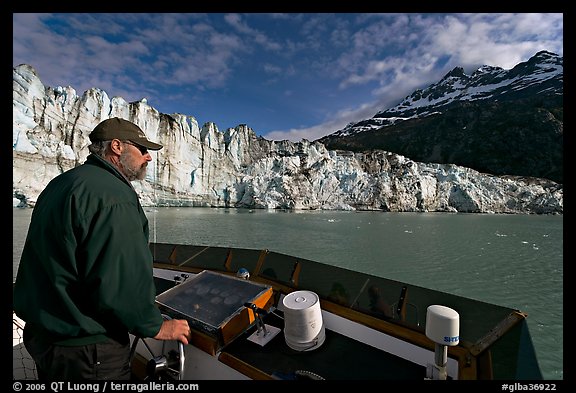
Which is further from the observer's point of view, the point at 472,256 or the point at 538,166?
the point at 538,166

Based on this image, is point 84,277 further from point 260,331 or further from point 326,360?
point 326,360

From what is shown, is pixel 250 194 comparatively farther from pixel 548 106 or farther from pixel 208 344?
pixel 548 106

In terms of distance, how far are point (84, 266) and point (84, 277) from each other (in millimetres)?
58

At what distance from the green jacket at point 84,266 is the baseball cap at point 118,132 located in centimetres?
30

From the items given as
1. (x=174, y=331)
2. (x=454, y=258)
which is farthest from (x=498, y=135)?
(x=174, y=331)

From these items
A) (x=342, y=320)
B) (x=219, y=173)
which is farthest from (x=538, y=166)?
(x=342, y=320)

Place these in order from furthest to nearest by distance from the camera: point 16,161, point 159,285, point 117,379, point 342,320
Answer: point 16,161 < point 159,285 < point 342,320 < point 117,379

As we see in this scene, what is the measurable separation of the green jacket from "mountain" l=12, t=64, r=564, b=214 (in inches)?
1873

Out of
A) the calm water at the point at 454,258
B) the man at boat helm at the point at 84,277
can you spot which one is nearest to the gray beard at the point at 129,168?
the man at boat helm at the point at 84,277

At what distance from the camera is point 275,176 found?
5231 centimetres

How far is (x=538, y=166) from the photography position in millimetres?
78500

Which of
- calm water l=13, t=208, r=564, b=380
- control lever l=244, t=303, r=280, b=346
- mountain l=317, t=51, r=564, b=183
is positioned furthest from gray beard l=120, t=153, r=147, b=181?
mountain l=317, t=51, r=564, b=183

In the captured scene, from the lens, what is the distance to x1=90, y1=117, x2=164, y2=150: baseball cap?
165 cm

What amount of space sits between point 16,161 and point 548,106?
452 feet
